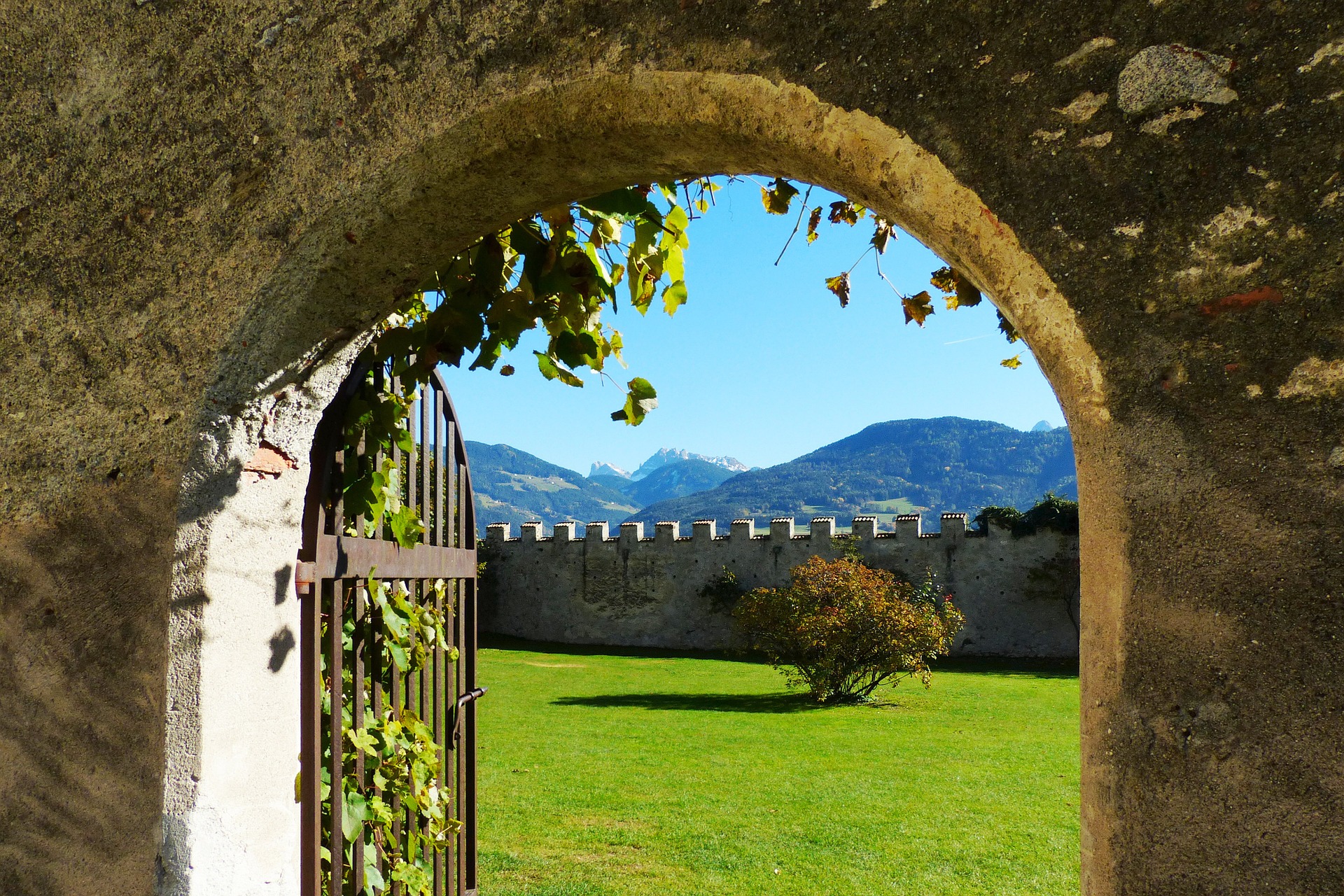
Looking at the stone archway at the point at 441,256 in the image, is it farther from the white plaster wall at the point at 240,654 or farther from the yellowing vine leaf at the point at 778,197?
the yellowing vine leaf at the point at 778,197

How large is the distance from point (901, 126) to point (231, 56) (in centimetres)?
134

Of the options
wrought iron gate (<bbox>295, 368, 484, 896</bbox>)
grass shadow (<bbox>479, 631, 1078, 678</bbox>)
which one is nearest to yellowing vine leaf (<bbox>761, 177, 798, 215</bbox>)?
wrought iron gate (<bbox>295, 368, 484, 896</bbox>)

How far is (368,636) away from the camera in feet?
8.74

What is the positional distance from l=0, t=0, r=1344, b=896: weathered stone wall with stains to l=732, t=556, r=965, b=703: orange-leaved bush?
13.0 m

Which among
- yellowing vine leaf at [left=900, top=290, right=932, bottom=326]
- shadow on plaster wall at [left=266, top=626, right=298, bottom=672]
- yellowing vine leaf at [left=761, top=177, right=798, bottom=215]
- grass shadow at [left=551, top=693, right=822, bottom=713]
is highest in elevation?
yellowing vine leaf at [left=761, top=177, right=798, bottom=215]

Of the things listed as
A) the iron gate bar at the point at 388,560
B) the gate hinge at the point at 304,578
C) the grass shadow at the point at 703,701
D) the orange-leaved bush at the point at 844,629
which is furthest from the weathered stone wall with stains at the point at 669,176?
the orange-leaved bush at the point at 844,629

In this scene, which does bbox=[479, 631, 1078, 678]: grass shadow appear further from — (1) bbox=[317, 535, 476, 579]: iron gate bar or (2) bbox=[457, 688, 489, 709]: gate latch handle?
(1) bbox=[317, 535, 476, 579]: iron gate bar

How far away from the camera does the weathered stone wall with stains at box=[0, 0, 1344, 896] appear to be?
3.67 feet

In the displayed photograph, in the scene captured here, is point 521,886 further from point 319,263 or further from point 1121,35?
point 1121,35

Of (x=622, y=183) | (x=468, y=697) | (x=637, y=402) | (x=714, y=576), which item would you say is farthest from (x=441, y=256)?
(x=714, y=576)

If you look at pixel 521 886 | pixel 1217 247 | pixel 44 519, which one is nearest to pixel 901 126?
pixel 1217 247

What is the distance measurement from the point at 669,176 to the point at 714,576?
25.0 m

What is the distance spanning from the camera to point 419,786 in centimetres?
282

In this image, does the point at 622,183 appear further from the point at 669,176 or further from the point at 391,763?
the point at 391,763
